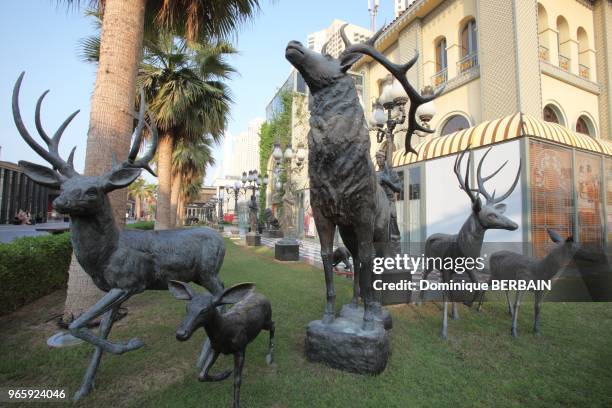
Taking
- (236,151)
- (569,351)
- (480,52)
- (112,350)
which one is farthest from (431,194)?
(236,151)

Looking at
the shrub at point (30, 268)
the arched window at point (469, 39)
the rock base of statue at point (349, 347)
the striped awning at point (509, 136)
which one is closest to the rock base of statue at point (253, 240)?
the striped awning at point (509, 136)

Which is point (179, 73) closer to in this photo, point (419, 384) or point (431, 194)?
point (431, 194)

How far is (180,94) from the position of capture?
31.2 ft

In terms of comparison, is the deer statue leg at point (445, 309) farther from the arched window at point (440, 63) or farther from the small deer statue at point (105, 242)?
the arched window at point (440, 63)

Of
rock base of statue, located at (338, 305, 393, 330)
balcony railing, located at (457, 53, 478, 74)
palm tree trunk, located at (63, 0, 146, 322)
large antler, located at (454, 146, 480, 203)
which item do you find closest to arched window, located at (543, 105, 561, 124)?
balcony railing, located at (457, 53, 478, 74)

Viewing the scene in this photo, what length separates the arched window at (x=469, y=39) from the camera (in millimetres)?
10977

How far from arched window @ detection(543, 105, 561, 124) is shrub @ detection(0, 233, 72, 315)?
1424 cm

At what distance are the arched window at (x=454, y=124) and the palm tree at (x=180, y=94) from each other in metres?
8.40

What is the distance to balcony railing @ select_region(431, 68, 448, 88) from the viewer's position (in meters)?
11.9

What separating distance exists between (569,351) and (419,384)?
1899 mm

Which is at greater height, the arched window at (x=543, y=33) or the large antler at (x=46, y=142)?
the arched window at (x=543, y=33)

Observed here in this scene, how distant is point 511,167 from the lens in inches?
298

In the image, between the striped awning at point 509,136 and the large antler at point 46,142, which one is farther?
the striped awning at point 509,136

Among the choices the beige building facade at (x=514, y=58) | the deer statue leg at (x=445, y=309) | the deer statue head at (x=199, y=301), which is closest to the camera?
the deer statue head at (x=199, y=301)
